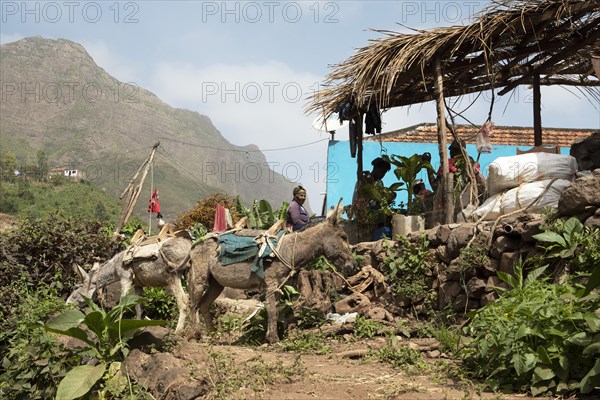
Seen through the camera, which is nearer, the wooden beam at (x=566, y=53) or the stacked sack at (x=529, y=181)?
the stacked sack at (x=529, y=181)

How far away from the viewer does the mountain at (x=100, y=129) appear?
258 ft

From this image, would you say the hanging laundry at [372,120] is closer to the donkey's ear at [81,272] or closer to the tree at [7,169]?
the donkey's ear at [81,272]

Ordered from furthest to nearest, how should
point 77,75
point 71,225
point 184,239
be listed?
point 77,75, point 71,225, point 184,239

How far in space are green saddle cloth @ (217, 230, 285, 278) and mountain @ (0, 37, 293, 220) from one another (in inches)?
2075

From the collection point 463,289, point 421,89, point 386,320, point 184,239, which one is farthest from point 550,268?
point 421,89

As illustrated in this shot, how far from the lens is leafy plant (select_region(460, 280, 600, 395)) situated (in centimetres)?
590

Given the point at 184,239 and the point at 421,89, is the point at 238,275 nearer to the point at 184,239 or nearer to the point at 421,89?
the point at 184,239

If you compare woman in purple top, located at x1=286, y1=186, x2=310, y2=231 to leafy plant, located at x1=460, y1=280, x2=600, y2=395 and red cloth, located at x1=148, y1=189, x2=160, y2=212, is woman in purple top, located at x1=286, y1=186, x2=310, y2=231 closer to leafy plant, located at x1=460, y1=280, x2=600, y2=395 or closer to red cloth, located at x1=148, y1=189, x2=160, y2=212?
leafy plant, located at x1=460, y1=280, x2=600, y2=395

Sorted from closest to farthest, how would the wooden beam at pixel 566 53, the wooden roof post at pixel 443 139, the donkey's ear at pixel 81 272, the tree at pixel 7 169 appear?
the wooden roof post at pixel 443 139, the wooden beam at pixel 566 53, the donkey's ear at pixel 81 272, the tree at pixel 7 169

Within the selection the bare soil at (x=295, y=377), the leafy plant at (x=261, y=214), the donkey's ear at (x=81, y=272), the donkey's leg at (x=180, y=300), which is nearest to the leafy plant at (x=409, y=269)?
the bare soil at (x=295, y=377)

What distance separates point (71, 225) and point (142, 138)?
10583 centimetres

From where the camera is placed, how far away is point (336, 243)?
956 centimetres

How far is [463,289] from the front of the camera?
9633mm

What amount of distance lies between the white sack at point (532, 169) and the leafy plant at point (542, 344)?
2996mm
